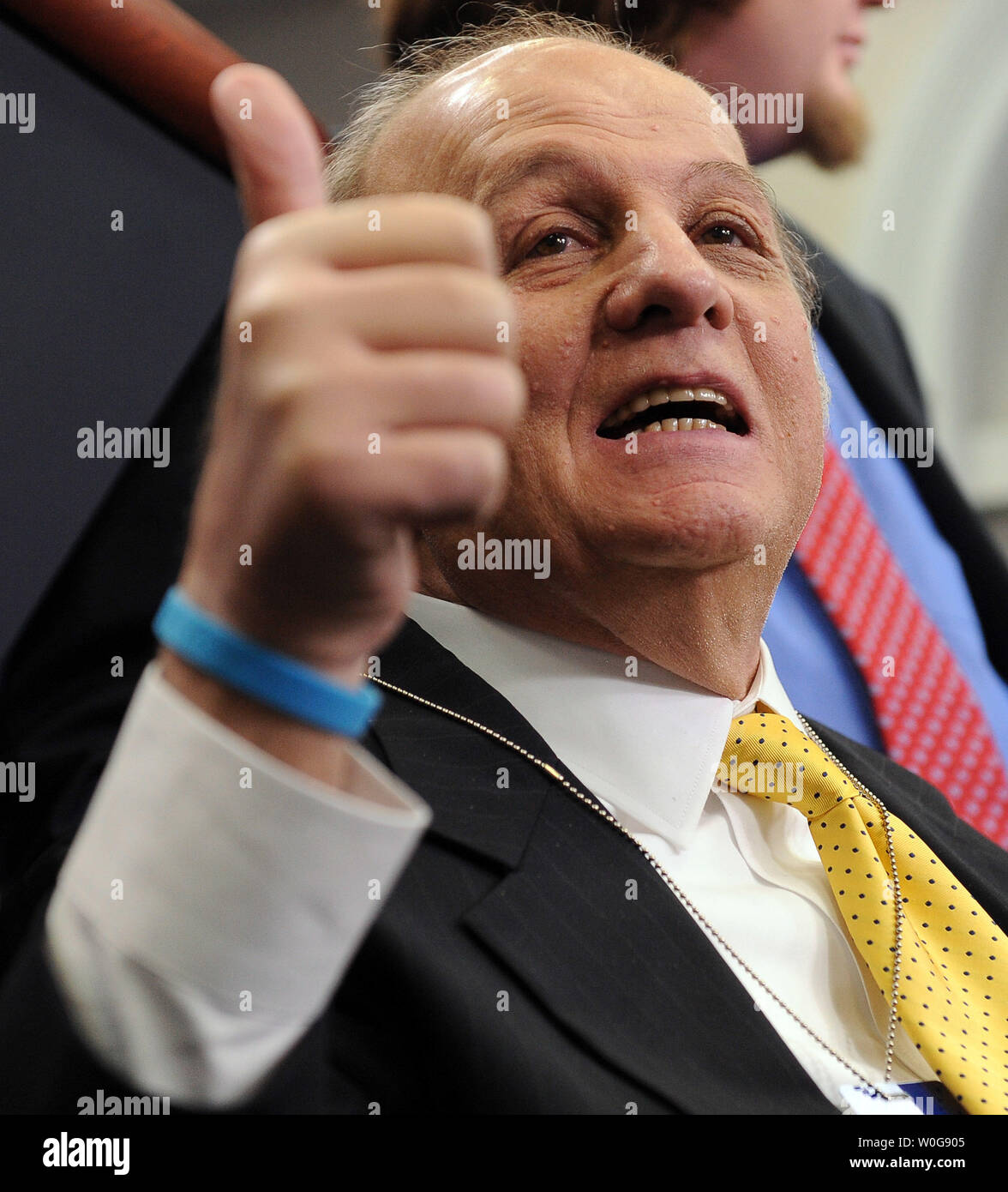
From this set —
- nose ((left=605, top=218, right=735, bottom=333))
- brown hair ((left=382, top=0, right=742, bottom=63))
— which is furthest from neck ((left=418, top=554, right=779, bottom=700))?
brown hair ((left=382, top=0, right=742, bottom=63))

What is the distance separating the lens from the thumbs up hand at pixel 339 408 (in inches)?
16.4

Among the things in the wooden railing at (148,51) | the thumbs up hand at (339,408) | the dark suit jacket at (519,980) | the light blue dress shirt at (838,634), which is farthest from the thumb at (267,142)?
the light blue dress shirt at (838,634)

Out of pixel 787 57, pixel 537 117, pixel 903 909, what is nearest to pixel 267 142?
pixel 537 117

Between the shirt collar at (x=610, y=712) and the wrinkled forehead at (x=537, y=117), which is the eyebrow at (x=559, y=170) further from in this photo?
the shirt collar at (x=610, y=712)

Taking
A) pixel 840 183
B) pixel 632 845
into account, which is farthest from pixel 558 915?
pixel 840 183

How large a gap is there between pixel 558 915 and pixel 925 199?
2212 mm

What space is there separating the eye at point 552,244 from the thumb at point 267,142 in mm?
492

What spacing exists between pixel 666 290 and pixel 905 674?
0.85 m

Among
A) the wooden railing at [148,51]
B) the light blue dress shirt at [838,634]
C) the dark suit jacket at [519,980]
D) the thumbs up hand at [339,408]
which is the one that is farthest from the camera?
the light blue dress shirt at [838,634]

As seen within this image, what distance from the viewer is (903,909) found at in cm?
90

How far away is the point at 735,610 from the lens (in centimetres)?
93

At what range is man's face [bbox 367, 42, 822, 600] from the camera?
86cm
